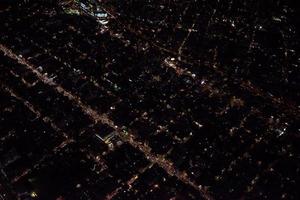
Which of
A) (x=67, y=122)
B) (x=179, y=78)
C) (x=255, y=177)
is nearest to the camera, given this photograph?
(x=255, y=177)

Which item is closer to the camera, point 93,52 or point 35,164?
point 35,164

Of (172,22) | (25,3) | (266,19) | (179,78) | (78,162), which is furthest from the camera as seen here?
(25,3)

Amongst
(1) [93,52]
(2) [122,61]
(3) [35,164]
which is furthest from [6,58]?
(3) [35,164]

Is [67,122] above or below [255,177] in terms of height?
below

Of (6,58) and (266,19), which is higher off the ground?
(266,19)

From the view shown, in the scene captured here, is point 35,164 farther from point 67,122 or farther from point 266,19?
point 266,19

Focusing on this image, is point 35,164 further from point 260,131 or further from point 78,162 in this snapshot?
point 260,131

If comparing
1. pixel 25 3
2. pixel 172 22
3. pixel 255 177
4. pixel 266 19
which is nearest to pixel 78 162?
pixel 255 177

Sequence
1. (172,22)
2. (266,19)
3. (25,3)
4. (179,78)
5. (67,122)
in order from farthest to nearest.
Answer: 1. (25,3)
2. (172,22)
3. (266,19)
4. (179,78)
5. (67,122)

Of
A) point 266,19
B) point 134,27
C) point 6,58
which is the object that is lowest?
point 6,58
